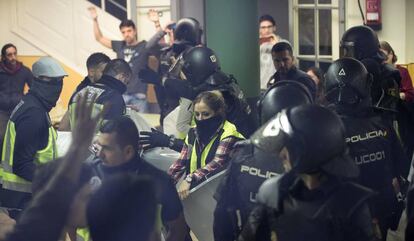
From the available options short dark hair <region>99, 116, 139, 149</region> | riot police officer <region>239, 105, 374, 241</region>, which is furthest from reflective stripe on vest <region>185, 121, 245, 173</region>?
riot police officer <region>239, 105, 374, 241</region>

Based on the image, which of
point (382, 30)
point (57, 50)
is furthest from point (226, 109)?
point (57, 50)

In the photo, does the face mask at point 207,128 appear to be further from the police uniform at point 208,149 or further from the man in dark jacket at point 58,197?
the man in dark jacket at point 58,197

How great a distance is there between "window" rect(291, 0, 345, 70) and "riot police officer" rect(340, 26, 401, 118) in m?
5.78

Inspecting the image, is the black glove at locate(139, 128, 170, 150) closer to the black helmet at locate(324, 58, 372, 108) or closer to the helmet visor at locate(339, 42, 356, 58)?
the black helmet at locate(324, 58, 372, 108)

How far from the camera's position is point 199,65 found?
7.04 metres

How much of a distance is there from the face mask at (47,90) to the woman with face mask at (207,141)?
110 centimetres

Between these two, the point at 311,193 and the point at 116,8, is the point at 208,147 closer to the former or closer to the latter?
the point at 311,193

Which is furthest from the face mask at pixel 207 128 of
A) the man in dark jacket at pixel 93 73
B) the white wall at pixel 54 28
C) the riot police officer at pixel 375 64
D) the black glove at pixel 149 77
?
the white wall at pixel 54 28

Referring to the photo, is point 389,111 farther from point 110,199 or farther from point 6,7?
point 6,7

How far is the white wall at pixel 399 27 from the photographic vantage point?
12.2 m

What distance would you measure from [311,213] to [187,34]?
511 cm

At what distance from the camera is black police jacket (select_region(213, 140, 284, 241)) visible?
4.59 metres

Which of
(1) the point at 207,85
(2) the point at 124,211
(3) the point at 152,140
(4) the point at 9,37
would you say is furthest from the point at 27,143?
(4) the point at 9,37

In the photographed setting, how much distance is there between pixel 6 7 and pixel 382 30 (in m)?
6.20
